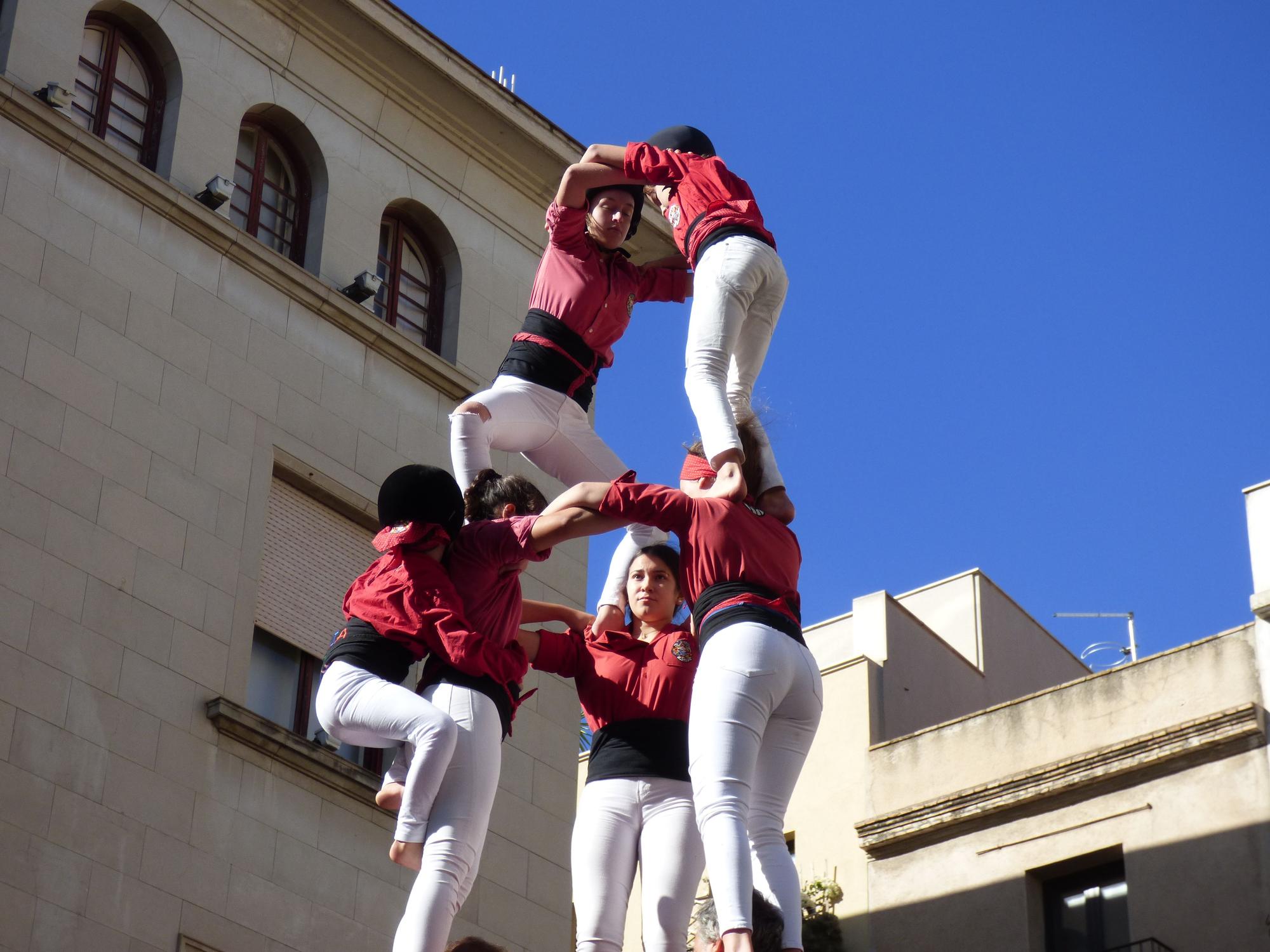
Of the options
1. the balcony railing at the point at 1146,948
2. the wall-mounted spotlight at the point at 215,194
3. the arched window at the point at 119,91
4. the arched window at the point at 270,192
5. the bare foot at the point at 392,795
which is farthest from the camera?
the balcony railing at the point at 1146,948

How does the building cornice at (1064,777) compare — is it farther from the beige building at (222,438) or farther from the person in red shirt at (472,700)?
the person in red shirt at (472,700)

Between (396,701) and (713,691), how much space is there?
4.45ft

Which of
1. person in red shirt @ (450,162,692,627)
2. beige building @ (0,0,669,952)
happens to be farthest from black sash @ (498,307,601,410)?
beige building @ (0,0,669,952)

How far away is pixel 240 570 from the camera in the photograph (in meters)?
15.9

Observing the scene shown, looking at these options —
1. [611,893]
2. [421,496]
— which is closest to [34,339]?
[421,496]

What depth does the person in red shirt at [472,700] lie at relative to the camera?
9102 mm

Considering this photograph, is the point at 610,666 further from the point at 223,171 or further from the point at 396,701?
the point at 223,171

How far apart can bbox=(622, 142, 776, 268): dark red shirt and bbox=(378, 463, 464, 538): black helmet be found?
1808mm

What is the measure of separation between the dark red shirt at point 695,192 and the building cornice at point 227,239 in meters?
6.43

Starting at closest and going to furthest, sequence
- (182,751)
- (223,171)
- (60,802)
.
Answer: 1. (60,802)
2. (182,751)
3. (223,171)

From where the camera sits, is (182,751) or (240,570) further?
(240,570)

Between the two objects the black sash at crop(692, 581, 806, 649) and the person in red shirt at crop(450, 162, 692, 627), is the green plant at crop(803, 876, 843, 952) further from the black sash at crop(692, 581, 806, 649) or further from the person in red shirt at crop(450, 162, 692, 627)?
the black sash at crop(692, 581, 806, 649)

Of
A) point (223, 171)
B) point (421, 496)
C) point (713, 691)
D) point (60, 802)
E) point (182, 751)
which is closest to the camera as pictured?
point (713, 691)

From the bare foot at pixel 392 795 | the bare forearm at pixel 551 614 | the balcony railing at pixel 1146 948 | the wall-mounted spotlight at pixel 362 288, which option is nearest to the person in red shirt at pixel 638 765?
the bare forearm at pixel 551 614
